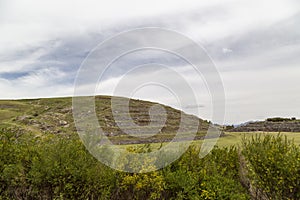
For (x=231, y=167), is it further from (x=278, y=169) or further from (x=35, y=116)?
(x=35, y=116)

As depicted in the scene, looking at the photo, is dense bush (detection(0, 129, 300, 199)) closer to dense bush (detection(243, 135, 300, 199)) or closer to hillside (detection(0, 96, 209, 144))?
dense bush (detection(243, 135, 300, 199))

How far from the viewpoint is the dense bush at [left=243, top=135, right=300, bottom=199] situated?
269 inches

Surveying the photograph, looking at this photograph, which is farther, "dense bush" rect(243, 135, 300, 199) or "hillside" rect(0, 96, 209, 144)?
"hillside" rect(0, 96, 209, 144)

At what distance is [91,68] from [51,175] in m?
2.56

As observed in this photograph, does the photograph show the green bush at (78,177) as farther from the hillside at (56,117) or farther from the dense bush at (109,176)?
the hillside at (56,117)

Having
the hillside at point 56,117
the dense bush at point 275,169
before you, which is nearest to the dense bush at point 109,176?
the dense bush at point 275,169

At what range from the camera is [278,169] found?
695 cm

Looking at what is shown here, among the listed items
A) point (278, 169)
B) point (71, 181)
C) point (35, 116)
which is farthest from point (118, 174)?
point (35, 116)

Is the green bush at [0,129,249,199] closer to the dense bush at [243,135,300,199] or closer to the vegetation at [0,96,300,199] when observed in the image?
the vegetation at [0,96,300,199]

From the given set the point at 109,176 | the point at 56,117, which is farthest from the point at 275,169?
the point at 56,117

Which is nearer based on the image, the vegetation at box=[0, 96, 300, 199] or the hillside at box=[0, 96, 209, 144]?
the vegetation at box=[0, 96, 300, 199]

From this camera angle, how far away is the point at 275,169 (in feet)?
22.9

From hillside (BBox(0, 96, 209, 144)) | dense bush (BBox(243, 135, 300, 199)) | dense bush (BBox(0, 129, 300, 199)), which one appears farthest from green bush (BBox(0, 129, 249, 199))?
hillside (BBox(0, 96, 209, 144))

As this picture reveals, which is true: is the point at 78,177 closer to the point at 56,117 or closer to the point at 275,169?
the point at 275,169
